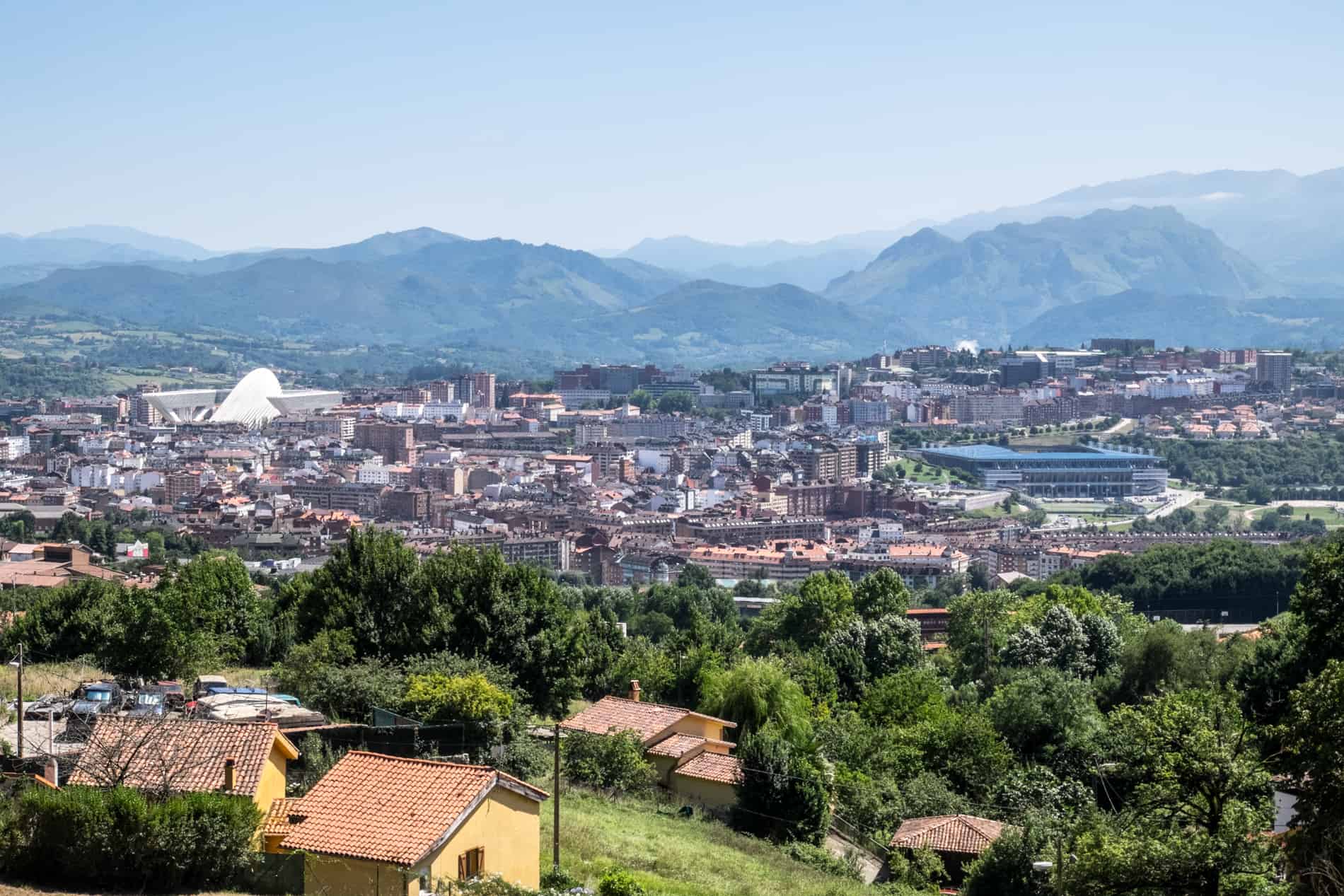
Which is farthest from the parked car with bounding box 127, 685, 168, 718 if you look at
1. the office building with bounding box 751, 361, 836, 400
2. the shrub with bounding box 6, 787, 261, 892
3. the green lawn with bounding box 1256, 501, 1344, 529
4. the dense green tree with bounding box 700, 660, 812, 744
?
the office building with bounding box 751, 361, 836, 400

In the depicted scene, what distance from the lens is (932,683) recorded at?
62.2ft

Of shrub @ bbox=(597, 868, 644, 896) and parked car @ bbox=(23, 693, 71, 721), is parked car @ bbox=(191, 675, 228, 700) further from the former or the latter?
shrub @ bbox=(597, 868, 644, 896)

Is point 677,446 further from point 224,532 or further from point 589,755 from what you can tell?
point 589,755

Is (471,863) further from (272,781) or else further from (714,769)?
(714,769)

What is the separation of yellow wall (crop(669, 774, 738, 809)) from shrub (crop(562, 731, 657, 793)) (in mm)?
241

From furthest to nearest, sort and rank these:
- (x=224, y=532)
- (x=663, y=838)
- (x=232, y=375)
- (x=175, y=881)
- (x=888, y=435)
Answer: (x=232, y=375), (x=888, y=435), (x=224, y=532), (x=663, y=838), (x=175, y=881)

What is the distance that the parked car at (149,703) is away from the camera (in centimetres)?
1060

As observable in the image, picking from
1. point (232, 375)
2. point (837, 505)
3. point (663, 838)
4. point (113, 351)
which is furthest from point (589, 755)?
point (113, 351)

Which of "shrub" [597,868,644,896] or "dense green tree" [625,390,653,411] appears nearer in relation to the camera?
"shrub" [597,868,644,896]

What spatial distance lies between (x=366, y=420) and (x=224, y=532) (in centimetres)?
4085

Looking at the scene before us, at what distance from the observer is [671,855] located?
34.5 feet

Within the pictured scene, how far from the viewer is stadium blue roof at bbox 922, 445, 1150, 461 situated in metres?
84.8

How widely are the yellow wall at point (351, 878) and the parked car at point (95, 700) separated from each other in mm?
2500

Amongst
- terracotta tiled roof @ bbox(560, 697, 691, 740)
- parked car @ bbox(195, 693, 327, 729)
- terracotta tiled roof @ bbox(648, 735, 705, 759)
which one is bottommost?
terracotta tiled roof @ bbox(648, 735, 705, 759)
